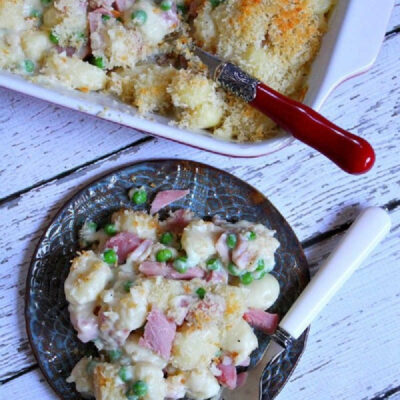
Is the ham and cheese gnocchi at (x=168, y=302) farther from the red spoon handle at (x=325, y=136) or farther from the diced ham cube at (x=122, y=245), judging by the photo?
the red spoon handle at (x=325, y=136)

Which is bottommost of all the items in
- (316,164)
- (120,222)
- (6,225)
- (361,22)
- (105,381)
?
(105,381)

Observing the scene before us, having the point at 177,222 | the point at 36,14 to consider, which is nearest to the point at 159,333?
the point at 177,222

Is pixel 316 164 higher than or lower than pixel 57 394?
higher

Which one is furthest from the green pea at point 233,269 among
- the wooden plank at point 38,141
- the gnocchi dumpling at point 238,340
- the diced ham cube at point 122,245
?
the wooden plank at point 38,141

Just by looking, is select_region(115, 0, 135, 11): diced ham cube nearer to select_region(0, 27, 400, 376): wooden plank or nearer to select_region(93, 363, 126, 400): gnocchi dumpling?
select_region(0, 27, 400, 376): wooden plank

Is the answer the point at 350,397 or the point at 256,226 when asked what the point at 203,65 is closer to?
the point at 256,226

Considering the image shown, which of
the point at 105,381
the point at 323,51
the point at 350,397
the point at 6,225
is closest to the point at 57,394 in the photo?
the point at 105,381

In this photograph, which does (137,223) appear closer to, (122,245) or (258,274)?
(122,245)

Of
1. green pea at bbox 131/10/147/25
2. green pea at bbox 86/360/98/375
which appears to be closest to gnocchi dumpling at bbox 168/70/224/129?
green pea at bbox 131/10/147/25
